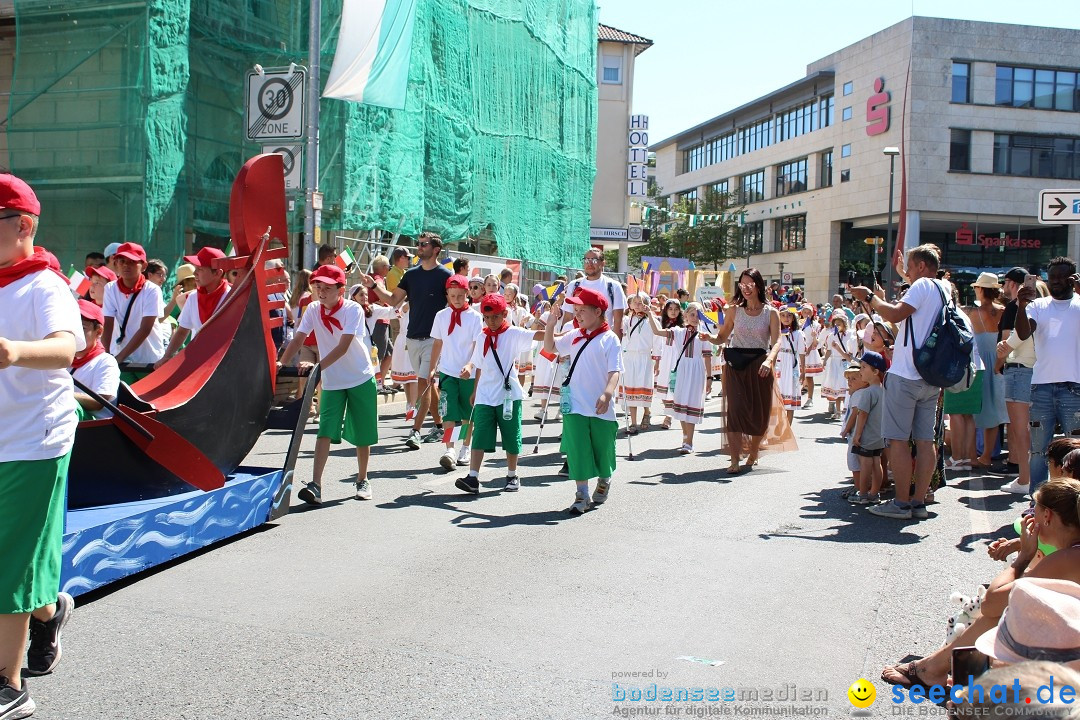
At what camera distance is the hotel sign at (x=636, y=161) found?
4769cm

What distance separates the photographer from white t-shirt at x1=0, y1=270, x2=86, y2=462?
12.5 feet

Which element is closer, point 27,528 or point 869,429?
point 27,528

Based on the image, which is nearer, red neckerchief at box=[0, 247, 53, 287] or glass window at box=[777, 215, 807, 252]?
red neckerchief at box=[0, 247, 53, 287]

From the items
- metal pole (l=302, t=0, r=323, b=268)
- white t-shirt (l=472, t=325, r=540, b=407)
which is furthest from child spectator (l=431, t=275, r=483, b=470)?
metal pole (l=302, t=0, r=323, b=268)

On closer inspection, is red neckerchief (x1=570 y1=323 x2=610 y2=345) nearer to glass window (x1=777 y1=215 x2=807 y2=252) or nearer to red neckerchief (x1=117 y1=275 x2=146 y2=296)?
red neckerchief (x1=117 y1=275 x2=146 y2=296)

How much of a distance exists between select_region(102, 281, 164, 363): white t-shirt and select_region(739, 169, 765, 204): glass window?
6296 centimetres

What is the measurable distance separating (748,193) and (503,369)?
64.7m

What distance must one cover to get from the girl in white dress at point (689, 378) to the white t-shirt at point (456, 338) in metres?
3.10

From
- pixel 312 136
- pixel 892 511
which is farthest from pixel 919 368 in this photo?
pixel 312 136

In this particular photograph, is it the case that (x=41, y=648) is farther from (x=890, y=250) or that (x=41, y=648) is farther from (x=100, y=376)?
(x=890, y=250)

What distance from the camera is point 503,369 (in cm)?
884

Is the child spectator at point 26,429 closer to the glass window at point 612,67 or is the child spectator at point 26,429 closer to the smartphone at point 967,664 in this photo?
the smartphone at point 967,664

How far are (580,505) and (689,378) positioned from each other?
487 cm

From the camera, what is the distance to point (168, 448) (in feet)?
19.6
